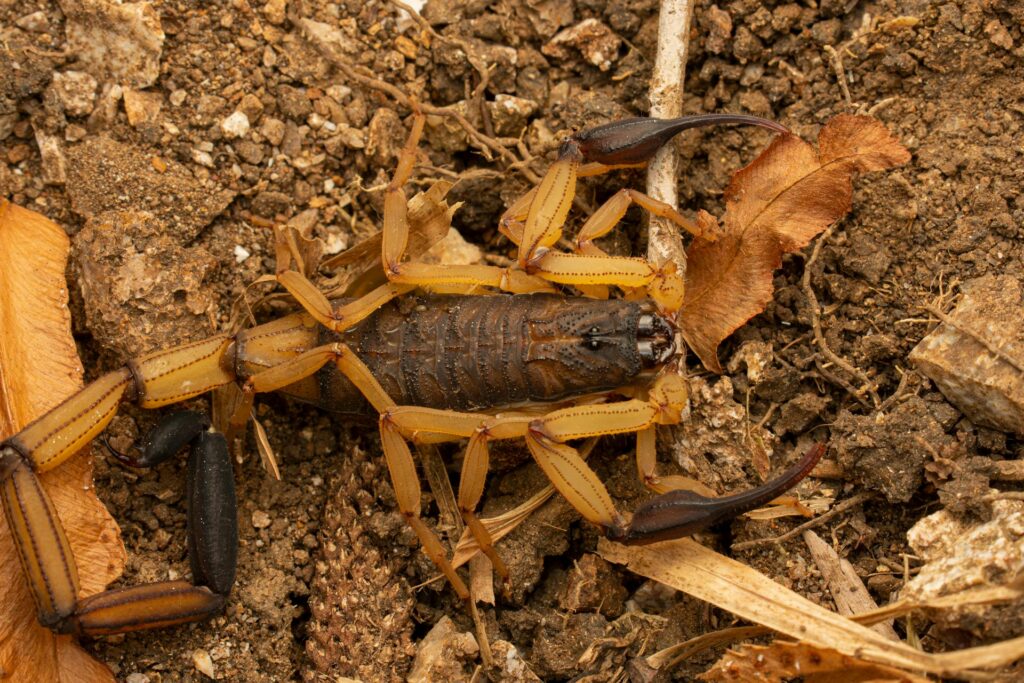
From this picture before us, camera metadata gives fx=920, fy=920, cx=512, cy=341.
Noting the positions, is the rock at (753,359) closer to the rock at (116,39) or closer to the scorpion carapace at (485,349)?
the scorpion carapace at (485,349)

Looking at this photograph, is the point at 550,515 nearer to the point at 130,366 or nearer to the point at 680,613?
the point at 680,613

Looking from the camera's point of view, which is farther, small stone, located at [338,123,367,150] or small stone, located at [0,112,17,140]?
small stone, located at [338,123,367,150]

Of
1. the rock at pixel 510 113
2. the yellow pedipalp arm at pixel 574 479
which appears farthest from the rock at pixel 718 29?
the yellow pedipalp arm at pixel 574 479

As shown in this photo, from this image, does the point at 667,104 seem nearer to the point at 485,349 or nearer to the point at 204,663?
the point at 485,349

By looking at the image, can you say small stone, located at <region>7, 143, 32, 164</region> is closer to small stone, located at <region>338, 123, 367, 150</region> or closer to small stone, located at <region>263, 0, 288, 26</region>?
small stone, located at <region>263, 0, 288, 26</region>

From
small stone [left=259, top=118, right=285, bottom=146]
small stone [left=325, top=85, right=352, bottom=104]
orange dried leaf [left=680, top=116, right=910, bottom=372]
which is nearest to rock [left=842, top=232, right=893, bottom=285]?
orange dried leaf [left=680, top=116, right=910, bottom=372]

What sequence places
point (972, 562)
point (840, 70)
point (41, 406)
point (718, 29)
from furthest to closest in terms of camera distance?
point (718, 29) → point (840, 70) → point (41, 406) → point (972, 562)

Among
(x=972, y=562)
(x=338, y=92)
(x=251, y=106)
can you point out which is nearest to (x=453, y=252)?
(x=338, y=92)

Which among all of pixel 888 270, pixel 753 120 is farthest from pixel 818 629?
pixel 753 120
